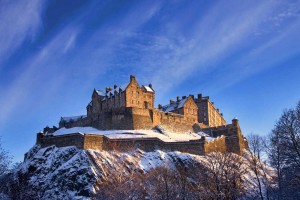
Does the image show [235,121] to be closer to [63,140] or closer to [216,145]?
[216,145]

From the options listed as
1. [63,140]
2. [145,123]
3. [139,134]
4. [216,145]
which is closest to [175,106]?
[145,123]

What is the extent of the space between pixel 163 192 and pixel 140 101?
112 ft

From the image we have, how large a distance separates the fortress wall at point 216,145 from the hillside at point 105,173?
3114 mm

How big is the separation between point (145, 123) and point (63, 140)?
16.9m

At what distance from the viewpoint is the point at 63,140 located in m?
52.2

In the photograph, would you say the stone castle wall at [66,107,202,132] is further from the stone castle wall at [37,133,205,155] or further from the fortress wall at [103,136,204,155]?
the stone castle wall at [37,133,205,155]

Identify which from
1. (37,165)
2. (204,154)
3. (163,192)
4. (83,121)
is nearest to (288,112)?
(163,192)

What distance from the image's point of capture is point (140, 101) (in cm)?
6869

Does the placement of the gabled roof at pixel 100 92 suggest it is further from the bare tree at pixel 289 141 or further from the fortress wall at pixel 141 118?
the bare tree at pixel 289 141

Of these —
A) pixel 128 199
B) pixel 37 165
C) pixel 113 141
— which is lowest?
pixel 128 199

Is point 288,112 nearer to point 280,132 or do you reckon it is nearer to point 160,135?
point 280,132

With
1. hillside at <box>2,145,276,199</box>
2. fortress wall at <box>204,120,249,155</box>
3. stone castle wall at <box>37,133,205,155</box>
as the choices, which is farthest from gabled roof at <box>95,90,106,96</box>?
fortress wall at <box>204,120,249,155</box>

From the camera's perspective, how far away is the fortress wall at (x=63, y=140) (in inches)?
2001

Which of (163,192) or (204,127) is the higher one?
(204,127)
